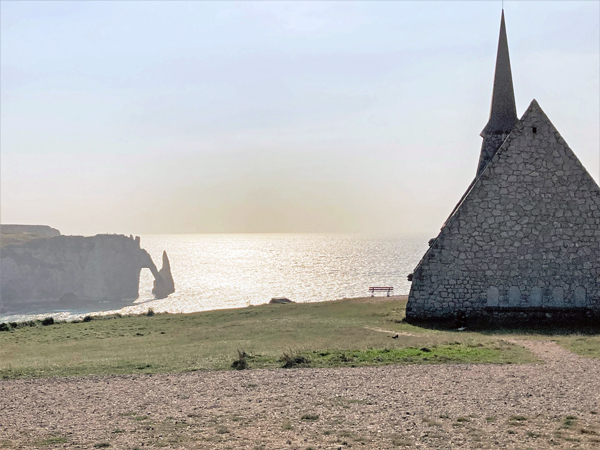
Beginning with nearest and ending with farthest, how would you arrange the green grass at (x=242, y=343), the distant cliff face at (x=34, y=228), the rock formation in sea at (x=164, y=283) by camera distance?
the green grass at (x=242, y=343)
the rock formation in sea at (x=164, y=283)
the distant cliff face at (x=34, y=228)

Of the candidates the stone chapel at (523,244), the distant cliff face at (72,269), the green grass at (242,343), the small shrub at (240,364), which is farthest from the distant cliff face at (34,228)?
the small shrub at (240,364)

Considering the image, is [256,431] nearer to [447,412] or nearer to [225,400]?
[225,400]

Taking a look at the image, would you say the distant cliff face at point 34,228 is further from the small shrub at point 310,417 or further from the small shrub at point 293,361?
the small shrub at point 310,417

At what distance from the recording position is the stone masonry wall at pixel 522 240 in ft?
76.9

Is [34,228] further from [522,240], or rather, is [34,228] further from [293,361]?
[293,361]

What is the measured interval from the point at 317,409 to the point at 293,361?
14.1 feet

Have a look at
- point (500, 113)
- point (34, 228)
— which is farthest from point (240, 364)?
point (34, 228)

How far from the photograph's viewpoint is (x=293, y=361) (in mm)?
14117

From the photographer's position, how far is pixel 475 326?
74.9 ft

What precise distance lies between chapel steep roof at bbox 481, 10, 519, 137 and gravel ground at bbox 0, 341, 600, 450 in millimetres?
17565

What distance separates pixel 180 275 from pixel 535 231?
5848 inches

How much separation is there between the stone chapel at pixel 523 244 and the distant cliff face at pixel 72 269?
105 metres

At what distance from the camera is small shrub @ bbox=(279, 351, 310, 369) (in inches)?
551

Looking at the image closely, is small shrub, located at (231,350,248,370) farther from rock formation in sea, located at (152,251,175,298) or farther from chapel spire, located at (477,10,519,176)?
rock formation in sea, located at (152,251,175,298)
